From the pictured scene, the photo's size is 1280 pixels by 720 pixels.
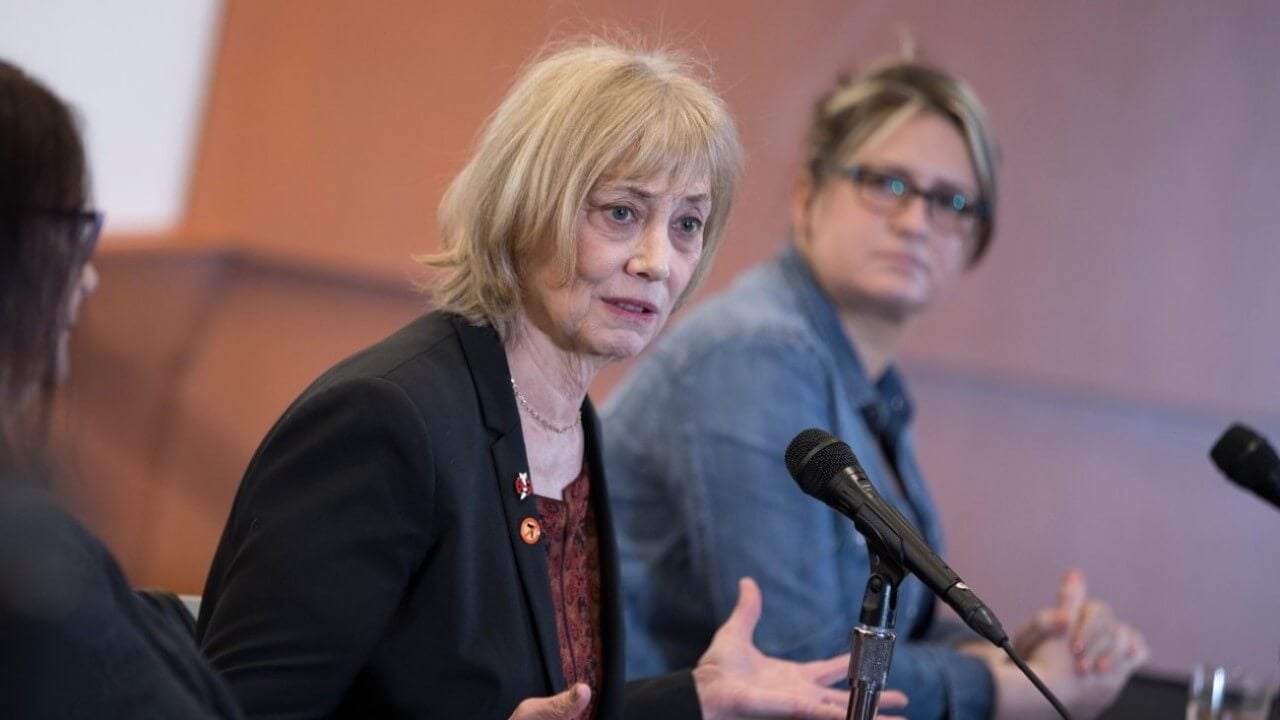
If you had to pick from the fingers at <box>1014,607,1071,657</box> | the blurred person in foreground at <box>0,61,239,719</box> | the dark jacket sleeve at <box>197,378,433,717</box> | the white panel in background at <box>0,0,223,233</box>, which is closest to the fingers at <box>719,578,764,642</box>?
the dark jacket sleeve at <box>197,378,433,717</box>

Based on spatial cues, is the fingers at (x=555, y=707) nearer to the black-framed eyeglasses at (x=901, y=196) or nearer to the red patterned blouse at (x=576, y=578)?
the red patterned blouse at (x=576, y=578)

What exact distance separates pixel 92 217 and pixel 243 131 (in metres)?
2.61

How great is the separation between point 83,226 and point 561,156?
2.08 feet

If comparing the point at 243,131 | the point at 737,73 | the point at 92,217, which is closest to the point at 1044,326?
the point at 737,73

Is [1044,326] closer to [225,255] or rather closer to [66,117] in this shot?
[225,255]

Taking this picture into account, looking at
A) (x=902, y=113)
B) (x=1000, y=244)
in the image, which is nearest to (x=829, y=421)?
(x=902, y=113)

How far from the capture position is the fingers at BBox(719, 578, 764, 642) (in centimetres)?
190

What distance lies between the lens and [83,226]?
1.15m

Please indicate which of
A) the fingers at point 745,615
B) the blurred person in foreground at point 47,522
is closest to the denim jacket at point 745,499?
the fingers at point 745,615

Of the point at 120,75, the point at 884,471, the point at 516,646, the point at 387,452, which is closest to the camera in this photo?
the point at 387,452

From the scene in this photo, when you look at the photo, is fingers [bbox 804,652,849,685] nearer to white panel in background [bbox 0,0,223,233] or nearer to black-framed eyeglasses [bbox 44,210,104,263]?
black-framed eyeglasses [bbox 44,210,104,263]

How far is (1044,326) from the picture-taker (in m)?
4.17

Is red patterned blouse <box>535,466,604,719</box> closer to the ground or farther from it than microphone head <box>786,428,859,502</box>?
closer to the ground

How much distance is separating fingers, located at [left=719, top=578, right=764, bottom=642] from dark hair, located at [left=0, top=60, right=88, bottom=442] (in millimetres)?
1004
